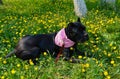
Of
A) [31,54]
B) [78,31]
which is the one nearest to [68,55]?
[78,31]

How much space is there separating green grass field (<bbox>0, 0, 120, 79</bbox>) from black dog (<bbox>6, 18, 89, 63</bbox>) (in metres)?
0.17

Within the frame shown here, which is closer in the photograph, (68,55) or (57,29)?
(68,55)

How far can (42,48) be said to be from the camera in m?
8.54

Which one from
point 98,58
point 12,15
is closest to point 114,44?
point 98,58

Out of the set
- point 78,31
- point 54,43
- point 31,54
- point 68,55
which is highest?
point 78,31

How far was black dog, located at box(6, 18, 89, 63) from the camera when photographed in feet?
27.0

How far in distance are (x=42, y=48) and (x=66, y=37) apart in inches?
25.7

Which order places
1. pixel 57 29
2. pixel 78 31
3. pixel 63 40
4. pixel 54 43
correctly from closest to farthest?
pixel 78 31
pixel 63 40
pixel 54 43
pixel 57 29

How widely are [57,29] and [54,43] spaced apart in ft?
7.02

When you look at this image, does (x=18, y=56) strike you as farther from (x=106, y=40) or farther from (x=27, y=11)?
(x=27, y=11)

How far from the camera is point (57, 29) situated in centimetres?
1068

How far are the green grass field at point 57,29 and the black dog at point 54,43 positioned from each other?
17 centimetres

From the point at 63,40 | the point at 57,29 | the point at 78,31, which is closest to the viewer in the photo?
the point at 78,31

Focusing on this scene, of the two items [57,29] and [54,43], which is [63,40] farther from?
[57,29]
